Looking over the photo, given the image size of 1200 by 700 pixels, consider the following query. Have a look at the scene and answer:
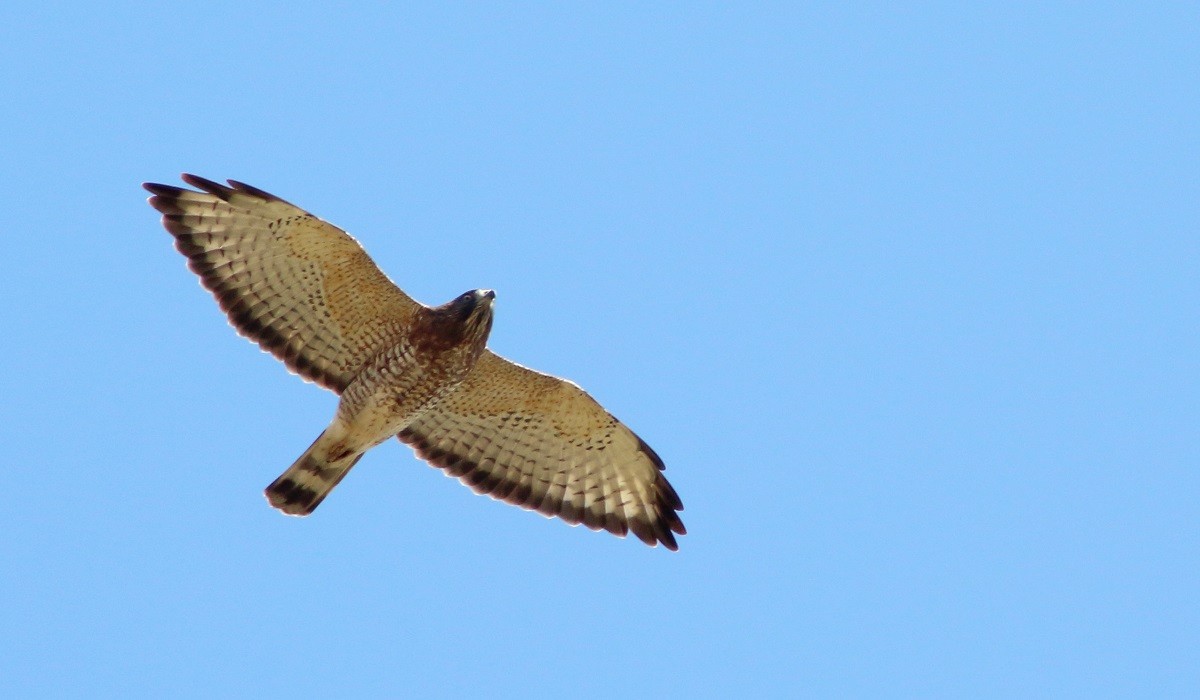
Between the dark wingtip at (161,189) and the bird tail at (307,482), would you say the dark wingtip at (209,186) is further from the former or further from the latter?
the bird tail at (307,482)

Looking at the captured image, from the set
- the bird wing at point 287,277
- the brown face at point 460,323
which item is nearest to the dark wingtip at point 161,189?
the bird wing at point 287,277

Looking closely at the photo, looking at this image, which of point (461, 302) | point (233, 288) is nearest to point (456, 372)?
point (461, 302)

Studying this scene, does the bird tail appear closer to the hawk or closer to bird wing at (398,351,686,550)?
the hawk

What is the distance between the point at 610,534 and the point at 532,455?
0.93 metres

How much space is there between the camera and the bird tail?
49.9 feet

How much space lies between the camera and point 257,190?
14.6m

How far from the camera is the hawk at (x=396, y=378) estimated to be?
1485 cm

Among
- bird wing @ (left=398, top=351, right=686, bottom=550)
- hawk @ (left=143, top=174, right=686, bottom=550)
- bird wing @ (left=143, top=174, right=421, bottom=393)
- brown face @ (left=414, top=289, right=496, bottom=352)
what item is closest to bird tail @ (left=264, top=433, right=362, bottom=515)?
hawk @ (left=143, top=174, right=686, bottom=550)

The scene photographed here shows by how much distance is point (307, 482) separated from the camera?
50.1ft

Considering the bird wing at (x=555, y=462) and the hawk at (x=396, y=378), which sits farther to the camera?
the bird wing at (x=555, y=462)

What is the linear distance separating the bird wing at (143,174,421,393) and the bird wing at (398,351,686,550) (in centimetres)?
101

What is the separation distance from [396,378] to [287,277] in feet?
3.85

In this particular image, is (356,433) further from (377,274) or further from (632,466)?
(632,466)

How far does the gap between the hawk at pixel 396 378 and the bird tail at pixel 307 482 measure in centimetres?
1
